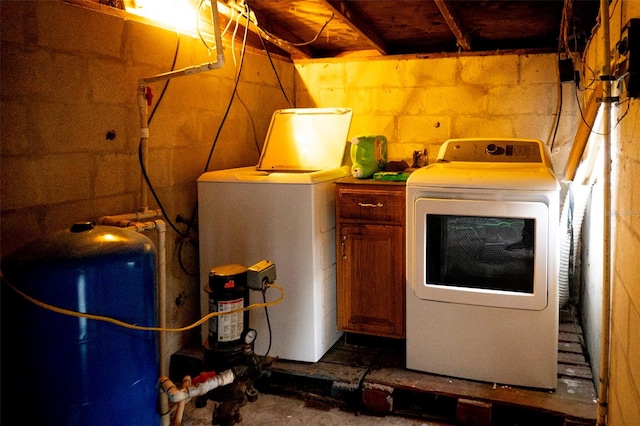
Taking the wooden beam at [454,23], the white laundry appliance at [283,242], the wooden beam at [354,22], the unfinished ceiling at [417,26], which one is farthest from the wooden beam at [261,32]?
the wooden beam at [454,23]

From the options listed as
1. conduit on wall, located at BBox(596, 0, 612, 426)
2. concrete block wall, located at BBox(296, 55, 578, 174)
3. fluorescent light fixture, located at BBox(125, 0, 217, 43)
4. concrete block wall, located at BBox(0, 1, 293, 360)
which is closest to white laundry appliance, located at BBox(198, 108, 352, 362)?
concrete block wall, located at BBox(0, 1, 293, 360)

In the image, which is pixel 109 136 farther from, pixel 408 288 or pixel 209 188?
pixel 408 288

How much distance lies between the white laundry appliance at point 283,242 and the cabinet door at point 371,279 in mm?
91

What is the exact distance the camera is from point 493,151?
2.87 meters

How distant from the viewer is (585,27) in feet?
10.5

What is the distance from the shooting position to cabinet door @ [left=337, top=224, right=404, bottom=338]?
276 centimetres

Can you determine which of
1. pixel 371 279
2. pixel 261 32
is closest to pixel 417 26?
pixel 261 32

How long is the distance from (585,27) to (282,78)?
2098 mm

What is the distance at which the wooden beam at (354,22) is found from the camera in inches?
117

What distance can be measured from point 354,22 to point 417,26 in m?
0.57

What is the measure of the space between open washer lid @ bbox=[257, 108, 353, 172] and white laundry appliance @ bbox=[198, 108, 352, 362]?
10.6 inches

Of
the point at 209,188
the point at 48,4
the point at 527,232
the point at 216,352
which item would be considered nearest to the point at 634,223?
the point at 527,232

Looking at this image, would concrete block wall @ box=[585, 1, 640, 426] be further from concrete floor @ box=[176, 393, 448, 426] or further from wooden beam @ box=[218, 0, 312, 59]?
wooden beam @ box=[218, 0, 312, 59]

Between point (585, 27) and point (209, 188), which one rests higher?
point (585, 27)
